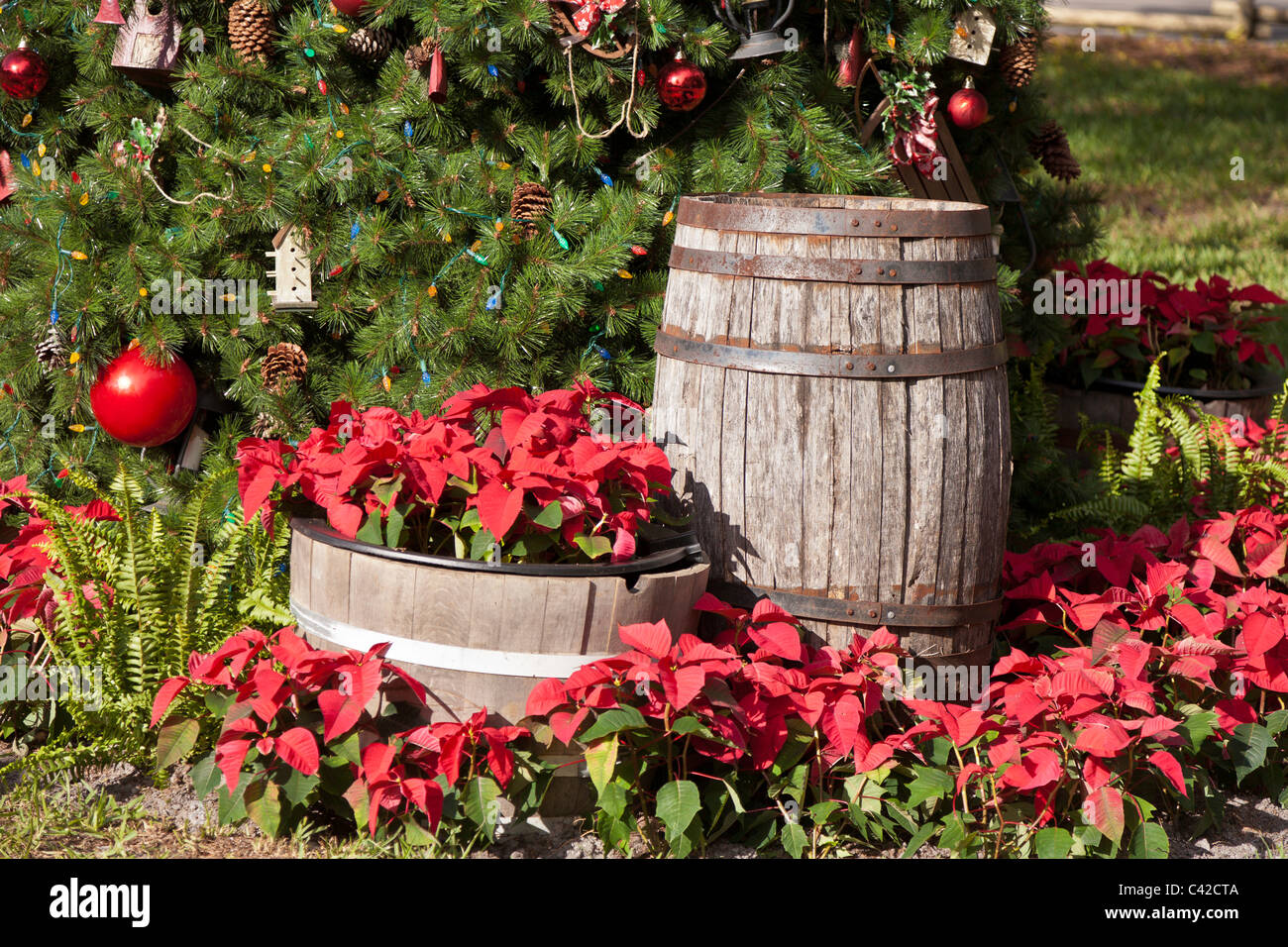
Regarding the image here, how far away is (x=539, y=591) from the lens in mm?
2393

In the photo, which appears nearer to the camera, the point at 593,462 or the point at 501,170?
the point at 593,462

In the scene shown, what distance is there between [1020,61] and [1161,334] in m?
1.36

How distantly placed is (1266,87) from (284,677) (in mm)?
13545

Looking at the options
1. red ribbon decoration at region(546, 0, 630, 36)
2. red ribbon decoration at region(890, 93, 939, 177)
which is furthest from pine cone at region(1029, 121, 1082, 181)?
red ribbon decoration at region(546, 0, 630, 36)

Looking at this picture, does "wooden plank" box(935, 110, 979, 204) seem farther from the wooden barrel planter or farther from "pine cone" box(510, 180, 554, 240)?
Answer: the wooden barrel planter

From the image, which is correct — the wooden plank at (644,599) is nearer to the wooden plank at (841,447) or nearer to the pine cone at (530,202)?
the wooden plank at (841,447)

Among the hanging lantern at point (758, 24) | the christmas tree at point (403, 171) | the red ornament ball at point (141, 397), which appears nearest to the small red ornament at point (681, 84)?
the christmas tree at point (403, 171)

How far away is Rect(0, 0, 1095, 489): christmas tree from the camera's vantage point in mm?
3305

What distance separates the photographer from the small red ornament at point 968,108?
12.0ft

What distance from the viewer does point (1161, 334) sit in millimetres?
4668

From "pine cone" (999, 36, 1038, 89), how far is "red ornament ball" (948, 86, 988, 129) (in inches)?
11.1

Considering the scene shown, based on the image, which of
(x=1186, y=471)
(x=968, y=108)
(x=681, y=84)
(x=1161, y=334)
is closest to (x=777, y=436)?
(x=681, y=84)

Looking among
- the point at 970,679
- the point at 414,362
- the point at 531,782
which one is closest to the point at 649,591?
the point at 531,782

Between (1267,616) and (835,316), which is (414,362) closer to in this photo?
(835,316)
